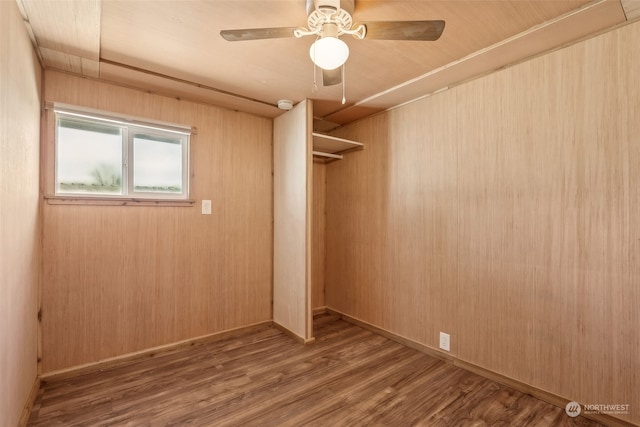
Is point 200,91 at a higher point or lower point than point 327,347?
higher

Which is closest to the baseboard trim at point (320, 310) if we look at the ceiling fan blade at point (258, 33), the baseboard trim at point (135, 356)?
the baseboard trim at point (135, 356)

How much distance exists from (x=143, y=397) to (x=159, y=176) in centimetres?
179

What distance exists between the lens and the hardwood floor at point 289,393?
1.82m

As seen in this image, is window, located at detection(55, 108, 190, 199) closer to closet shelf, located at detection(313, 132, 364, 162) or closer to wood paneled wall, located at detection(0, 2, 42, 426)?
wood paneled wall, located at detection(0, 2, 42, 426)

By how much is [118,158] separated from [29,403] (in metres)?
1.81

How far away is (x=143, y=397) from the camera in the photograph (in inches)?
80.1

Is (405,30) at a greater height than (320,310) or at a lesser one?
greater

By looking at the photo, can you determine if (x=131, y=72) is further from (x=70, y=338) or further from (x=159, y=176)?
(x=70, y=338)

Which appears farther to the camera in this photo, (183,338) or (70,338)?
(183,338)

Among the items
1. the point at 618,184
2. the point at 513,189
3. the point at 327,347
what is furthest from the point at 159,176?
the point at 618,184

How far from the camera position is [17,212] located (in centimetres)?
158

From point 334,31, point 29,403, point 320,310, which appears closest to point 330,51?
point 334,31

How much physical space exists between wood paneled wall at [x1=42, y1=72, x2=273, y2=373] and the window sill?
4 centimetres

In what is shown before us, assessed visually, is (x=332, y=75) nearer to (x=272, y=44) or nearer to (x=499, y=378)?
(x=272, y=44)
